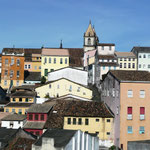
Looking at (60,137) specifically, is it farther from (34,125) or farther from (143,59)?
(143,59)

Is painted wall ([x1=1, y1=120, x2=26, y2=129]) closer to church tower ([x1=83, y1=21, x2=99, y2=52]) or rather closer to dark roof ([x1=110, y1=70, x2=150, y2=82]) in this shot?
dark roof ([x1=110, y1=70, x2=150, y2=82])

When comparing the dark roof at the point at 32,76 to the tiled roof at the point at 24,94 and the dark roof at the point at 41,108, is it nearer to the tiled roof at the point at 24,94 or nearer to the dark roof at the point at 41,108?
the tiled roof at the point at 24,94

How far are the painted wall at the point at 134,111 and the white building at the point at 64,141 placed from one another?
440 inches

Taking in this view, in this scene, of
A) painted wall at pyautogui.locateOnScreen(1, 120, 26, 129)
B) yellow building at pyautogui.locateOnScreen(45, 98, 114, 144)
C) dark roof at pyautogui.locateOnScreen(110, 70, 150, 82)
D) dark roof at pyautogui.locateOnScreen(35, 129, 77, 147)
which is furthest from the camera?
painted wall at pyautogui.locateOnScreen(1, 120, 26, 129)

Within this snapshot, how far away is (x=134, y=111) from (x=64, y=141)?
67.6 ft

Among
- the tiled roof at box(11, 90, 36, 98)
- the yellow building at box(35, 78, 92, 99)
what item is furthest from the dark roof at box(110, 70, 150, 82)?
the tiled roof at box(11, 90, 36, 98)

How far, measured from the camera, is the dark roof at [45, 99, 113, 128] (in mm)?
52225

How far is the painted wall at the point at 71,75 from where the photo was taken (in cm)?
7538

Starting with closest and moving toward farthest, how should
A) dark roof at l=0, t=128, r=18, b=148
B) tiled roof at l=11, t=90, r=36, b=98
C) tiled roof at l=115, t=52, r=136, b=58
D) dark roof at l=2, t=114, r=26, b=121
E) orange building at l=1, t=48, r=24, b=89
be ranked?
1. dark roof at l=0, t=128, r=18, b=148
2. dark roof at l=2, t=114, r=26, b=121
3. tiled roof at l=11, t=90, r=36, b=98
4. orange building at l=1, t=48, r=24, b=89
5. tiled roof at l=115, t=52, r=136, b=58

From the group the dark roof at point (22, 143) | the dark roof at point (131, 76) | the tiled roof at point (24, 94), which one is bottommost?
the dark roof at point (22, 143)

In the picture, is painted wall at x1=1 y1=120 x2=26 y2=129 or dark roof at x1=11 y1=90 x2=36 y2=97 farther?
dark roof at x1=11 y1=90 x2=36 y2=97

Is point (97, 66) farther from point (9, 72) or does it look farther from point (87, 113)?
point (87, 113)

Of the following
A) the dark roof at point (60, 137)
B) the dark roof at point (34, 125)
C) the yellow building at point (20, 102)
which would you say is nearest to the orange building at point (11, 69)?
the yellow building at point (20, 102)

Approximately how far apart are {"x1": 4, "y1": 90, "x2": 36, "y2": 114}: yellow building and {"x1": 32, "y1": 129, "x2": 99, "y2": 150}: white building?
23.9 meters
